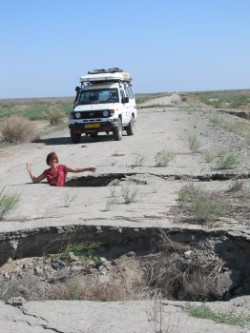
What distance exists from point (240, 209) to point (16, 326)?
155 inches

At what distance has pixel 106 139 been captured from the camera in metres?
20.0

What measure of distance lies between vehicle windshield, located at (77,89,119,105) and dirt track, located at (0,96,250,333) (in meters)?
1.82

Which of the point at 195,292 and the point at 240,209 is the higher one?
the point at 240,209

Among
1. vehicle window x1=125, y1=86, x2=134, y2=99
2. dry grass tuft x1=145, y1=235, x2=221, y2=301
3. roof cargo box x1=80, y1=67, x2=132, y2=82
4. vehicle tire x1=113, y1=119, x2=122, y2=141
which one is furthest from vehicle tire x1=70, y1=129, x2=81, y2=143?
dry grass tuft x1=145, y1=235, x2=221, y2=301

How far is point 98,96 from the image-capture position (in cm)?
1995

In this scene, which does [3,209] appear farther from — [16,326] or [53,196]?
[16,326]

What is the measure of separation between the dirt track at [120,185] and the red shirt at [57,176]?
0.19 m

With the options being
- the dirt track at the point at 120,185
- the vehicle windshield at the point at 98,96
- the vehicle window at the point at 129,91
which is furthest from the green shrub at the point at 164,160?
the vehicle window at the point at 129,91

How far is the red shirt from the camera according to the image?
9.93m

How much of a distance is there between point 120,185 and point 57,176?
3.75 ft

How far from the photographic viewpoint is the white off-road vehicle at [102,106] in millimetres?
19000

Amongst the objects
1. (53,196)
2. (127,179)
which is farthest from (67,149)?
(53,196)

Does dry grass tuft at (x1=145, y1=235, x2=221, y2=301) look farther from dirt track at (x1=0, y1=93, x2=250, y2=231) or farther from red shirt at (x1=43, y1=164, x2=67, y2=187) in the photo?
red shirt at (x1=43, y1=164, x2=67, y2=187)

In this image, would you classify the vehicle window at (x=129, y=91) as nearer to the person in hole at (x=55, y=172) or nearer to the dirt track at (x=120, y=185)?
the dirt track at (x=120, y=185)
